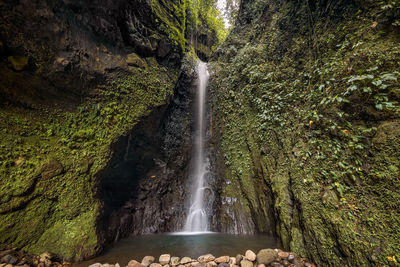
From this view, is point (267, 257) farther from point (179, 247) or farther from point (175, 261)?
point (179, 247)

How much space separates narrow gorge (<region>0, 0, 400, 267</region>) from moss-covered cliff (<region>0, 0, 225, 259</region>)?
0.9 inches

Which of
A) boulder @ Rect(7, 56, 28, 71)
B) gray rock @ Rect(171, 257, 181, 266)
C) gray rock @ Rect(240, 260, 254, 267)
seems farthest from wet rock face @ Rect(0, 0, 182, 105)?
gray rock @ Rect(240, 260, 254, 267)

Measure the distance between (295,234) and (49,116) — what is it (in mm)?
6017

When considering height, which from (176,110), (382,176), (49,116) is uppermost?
(176,110)

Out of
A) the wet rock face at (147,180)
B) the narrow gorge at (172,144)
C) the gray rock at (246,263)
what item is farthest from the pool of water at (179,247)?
the wet rock face at (147,180)

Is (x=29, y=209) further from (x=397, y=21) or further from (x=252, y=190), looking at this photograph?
(x=397, y=21)

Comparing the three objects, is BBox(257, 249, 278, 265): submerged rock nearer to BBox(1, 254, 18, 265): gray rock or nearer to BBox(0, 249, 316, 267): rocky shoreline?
BBox(0, 249, 316, 267): rocky shoreline

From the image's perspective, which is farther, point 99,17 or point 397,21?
point 99,17

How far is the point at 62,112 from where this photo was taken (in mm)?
3895

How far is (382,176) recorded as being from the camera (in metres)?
2.24

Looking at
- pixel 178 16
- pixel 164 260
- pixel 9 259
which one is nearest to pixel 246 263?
pixel 164 260

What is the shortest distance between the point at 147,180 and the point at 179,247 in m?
2.83

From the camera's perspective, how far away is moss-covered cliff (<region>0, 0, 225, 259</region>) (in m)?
3.06

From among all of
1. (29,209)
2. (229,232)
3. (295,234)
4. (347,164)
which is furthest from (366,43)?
(29,209)
